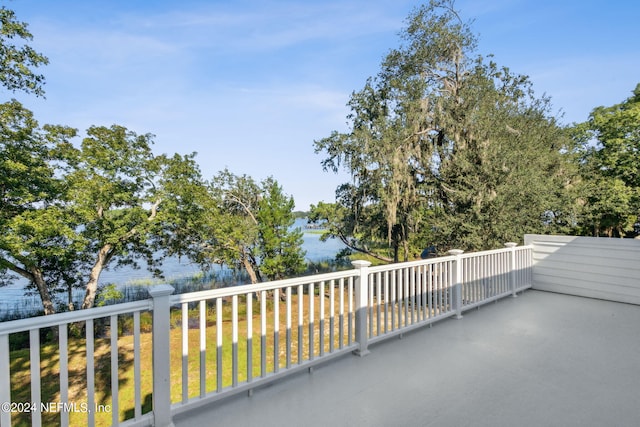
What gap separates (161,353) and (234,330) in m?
0.43

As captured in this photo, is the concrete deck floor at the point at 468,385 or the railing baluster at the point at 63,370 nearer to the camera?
the railing baluster at the point at 63,370

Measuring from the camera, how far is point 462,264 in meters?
3.70

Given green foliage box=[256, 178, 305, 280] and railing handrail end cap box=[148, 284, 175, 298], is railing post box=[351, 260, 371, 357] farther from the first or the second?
green foliage box=[256, 178, 305, 280]

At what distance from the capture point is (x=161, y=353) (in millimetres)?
1676

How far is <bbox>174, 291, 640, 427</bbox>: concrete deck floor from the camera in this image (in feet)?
5.90

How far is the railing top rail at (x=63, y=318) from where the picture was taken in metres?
1.29

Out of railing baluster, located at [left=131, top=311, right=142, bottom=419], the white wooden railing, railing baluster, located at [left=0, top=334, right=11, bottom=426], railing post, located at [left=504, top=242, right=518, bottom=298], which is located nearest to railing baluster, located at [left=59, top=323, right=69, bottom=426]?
the white wooden railing

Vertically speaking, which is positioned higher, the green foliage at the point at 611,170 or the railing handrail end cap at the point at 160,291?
the green foliage at the point at 611,170

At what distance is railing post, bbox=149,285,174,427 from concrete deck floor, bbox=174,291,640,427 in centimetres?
16

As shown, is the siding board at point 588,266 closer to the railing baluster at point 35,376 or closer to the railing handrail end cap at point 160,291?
the railing handrail end cap at point 160,291

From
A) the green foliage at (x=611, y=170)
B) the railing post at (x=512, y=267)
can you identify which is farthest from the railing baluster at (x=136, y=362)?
the green foliage at (x=611, y=170)

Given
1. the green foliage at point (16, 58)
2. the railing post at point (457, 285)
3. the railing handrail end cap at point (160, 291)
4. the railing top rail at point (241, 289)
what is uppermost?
the green foliage at point (16, 58)

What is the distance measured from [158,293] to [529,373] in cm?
270

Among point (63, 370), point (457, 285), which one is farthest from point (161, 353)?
point (457, 285)
